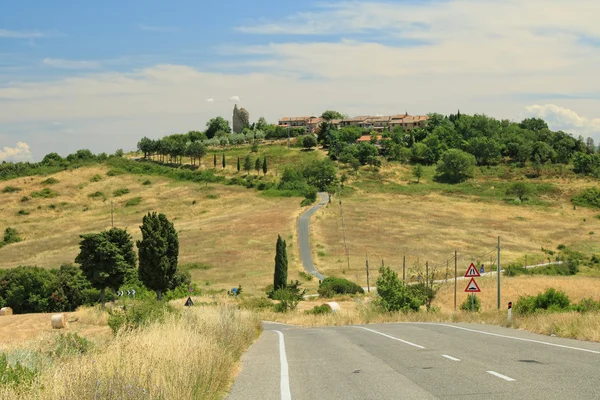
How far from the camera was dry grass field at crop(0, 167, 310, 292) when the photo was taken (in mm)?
81312

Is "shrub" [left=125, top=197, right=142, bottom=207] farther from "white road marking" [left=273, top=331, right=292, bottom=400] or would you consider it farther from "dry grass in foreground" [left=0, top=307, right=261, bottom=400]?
"dry grass in foreground" [left=0, top=307, right=261, bottom=400]

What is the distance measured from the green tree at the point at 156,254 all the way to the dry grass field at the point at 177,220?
15394mm

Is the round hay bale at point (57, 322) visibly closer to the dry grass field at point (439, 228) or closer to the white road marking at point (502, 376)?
the white road marking at point (502, 376)

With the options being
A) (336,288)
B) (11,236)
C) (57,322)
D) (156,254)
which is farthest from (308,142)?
(57,322)

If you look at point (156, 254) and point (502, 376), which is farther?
point (156, 254)

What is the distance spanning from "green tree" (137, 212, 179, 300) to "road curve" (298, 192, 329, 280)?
86.6 feet

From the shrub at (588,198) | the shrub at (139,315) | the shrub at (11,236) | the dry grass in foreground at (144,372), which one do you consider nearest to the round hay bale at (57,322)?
the shrub at (139,315)

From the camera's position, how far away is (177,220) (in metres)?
115

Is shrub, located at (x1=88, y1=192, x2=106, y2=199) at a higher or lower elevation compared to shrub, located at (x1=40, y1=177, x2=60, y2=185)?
lower

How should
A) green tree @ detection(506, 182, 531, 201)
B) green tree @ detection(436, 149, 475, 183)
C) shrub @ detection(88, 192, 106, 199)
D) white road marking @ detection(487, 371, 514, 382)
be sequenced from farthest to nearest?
green tree @ detection(436, 149, 475, 183) < shrub @ detection(88, 192, 106, 199) < green tree @ detection(506, 182, 531, 201) < white road marking @ detection(487, 371, 514, 382)

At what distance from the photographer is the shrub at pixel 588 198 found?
127 m

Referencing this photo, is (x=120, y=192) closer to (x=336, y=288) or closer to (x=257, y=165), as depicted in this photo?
(x=257, y=165)

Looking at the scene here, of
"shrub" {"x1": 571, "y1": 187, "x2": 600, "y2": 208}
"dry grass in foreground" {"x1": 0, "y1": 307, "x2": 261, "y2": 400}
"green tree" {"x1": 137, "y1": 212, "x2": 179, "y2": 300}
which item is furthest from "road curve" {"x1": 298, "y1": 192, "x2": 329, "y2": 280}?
"dry grass in foreground" {"x1": 0, "y1": 307, "x2": 261, "y2": 400}

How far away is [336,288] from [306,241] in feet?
100
